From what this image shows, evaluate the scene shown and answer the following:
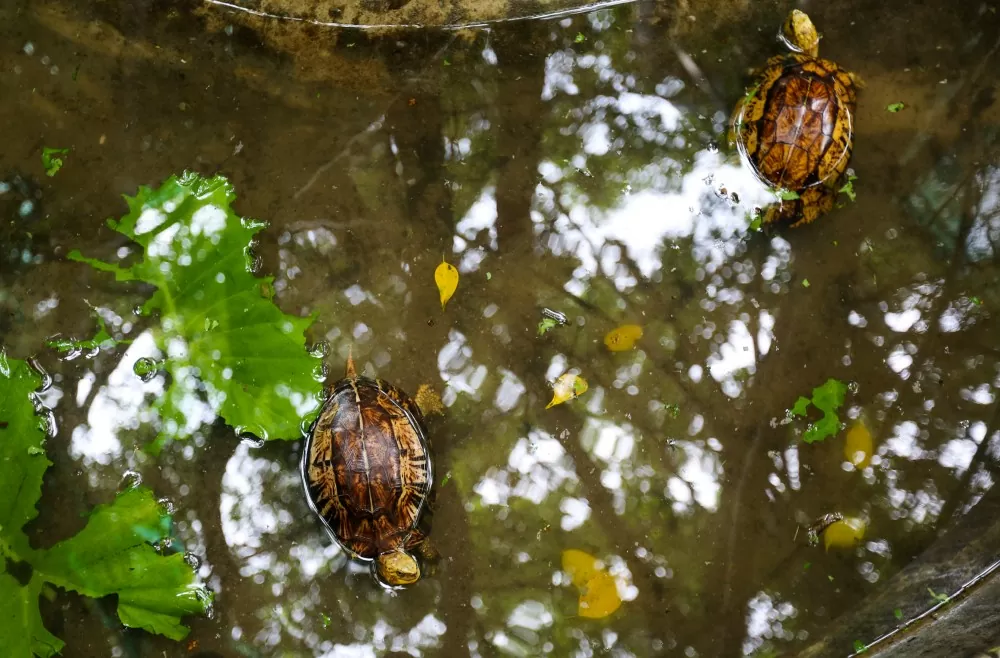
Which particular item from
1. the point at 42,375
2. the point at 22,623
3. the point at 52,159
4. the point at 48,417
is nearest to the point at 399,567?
the point at 22,623

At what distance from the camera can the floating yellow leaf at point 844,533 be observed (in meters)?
3.96

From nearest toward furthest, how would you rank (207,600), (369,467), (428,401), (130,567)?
(369,467)
(130,567)
(207,600)
(428,401)

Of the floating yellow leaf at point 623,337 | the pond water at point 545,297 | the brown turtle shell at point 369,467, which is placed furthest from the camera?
the floating yellow leaf at point 623,337

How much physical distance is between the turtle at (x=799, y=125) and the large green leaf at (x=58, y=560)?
3.65m

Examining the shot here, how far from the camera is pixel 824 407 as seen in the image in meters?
4.01

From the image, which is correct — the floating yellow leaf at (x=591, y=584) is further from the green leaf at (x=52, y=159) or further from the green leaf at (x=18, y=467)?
the green leaf at (x=52, y=159)

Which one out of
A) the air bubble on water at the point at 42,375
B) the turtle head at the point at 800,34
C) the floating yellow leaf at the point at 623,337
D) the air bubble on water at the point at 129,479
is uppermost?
the turtle head at the point at 800,34

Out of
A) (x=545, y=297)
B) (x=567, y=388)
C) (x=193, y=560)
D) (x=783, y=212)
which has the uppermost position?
(x=783, y=212)

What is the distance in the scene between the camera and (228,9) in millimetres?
4066

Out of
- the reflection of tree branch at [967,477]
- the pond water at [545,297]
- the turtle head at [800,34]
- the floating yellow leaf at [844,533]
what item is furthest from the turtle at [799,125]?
the floating yellow leaf at [844,533]

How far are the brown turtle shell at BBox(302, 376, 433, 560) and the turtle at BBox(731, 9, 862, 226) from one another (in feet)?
7.36

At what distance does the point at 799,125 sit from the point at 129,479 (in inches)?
154

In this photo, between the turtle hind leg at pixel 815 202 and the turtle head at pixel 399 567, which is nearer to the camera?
the turtle head at pixel 399 567

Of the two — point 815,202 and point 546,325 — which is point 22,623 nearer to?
point 546,325
